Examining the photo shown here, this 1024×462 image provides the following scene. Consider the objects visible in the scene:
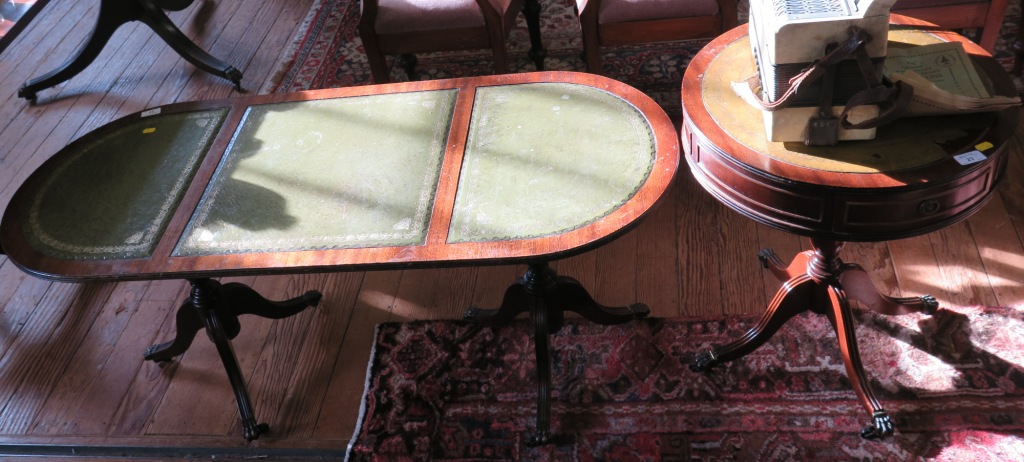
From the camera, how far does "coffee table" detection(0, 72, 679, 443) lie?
6.42ft

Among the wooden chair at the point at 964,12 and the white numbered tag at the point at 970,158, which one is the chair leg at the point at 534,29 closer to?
the wooden chair at the point at 964,12

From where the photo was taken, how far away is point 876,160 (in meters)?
1.77

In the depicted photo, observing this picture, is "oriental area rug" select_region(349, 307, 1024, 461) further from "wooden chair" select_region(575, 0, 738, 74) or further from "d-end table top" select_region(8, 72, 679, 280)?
"wooden chair" select_region(575, 0, 738, 74)

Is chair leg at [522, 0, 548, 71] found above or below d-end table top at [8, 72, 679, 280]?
below

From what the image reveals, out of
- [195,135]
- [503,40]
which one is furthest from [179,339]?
[503,40]

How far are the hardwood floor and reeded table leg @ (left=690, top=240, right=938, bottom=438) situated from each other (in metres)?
0.24

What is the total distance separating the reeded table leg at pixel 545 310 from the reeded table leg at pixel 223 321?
70cm

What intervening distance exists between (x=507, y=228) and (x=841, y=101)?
0.75 meters

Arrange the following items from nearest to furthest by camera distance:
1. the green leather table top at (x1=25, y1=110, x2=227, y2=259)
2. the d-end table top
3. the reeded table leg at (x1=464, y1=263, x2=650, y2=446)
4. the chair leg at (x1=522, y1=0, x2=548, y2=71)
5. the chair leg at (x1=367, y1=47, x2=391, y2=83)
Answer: the d-end table top → the green leather table top at (x1=25, y1=110, x2=227, y2=259) → the reeded table leg at (x1=464, y1=263, x2=650, y2=446) → the chair leg at (x1=367, y1=47, x2=391, y2=83) → the chair leg at (x1=522, y1=0, x2=548, y2=71)

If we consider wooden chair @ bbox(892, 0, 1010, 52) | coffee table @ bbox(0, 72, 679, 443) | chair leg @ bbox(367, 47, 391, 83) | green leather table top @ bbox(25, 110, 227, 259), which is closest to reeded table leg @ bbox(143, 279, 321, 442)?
coffee table @ bbox(0, 72, 679, 443)

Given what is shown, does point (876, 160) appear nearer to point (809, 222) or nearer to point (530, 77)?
point (809, 222)

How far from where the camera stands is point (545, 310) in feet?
7.86

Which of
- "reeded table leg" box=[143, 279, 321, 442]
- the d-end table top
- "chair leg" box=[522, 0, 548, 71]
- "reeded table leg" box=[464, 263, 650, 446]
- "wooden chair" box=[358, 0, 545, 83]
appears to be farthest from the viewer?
"chair leg" box=[522, 0, 548, 71]

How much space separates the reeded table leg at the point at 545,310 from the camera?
7.70ft
